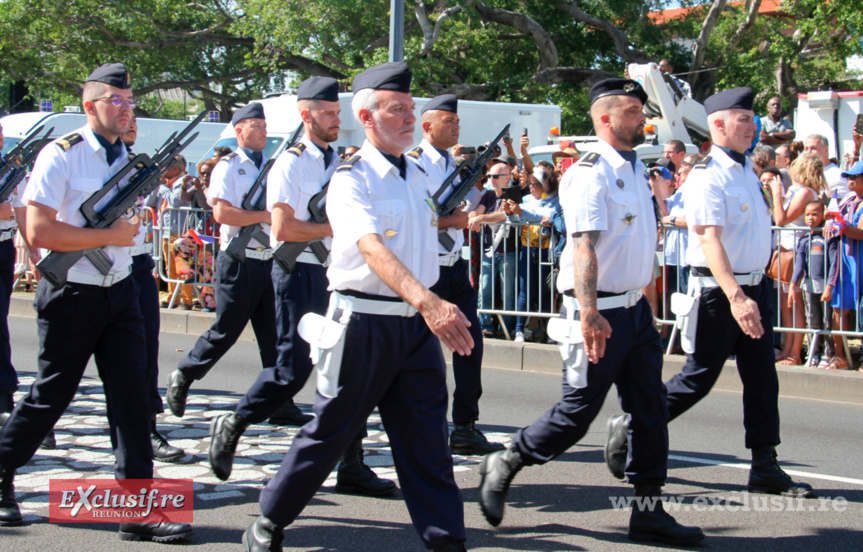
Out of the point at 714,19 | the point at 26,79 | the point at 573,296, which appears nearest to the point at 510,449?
the point at 573,296

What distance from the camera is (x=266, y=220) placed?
603 cm

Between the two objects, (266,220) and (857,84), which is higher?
(857,84)

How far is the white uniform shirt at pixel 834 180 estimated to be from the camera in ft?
30.3

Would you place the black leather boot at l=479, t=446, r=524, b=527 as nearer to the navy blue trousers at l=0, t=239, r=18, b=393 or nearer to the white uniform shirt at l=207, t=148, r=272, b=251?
the white uniform shirt at l=207, t=148, r=272, b=251

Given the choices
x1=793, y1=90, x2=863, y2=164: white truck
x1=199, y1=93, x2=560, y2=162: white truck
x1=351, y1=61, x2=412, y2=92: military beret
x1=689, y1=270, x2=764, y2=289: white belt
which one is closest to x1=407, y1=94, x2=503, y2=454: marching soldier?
x1=689, y1=270, x2=764, y2=289: white belt

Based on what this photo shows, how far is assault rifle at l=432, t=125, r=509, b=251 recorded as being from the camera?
5746mm

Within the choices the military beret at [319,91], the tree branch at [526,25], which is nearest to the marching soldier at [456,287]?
the military beret at [319,91]

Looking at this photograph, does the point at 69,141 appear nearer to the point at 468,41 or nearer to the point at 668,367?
the point at 668,367

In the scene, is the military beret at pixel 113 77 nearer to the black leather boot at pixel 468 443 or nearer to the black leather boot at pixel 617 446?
the black leather boot at pixel 468 443

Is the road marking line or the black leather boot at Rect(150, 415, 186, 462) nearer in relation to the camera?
the road marking line

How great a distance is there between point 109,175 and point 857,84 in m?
28.1

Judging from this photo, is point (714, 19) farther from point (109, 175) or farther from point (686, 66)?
point (109, 175)

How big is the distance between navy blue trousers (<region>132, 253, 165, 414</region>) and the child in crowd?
5.70 metres

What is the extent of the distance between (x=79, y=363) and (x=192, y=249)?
7.54 metres
